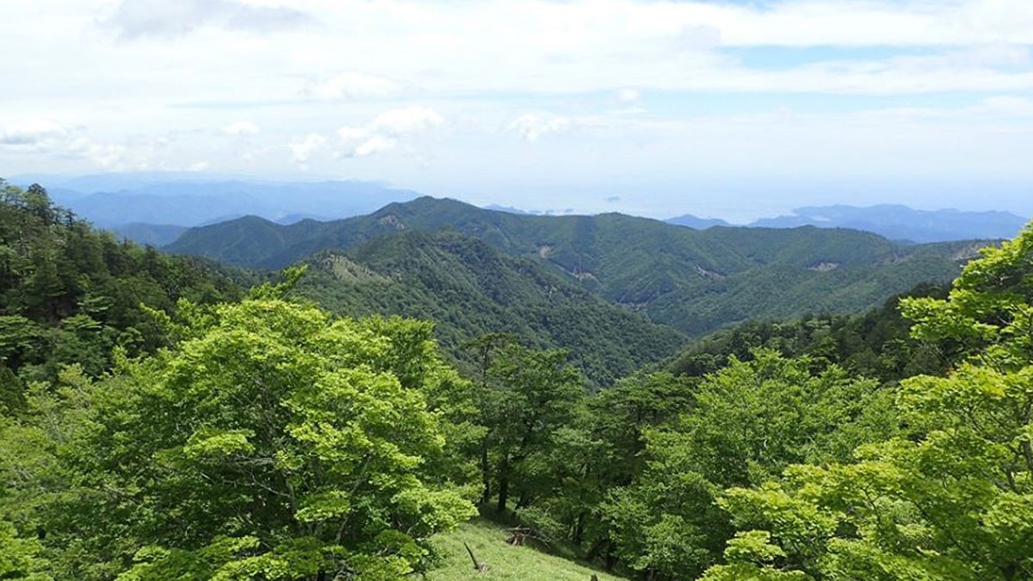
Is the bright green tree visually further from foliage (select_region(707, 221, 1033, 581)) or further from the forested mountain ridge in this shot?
the forested mountain ridge

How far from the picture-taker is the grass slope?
74.8 ft

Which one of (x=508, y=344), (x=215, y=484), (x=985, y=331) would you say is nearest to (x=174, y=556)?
(x=215, y=484)

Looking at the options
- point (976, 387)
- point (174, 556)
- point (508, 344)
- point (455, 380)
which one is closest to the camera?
point (976, 387)

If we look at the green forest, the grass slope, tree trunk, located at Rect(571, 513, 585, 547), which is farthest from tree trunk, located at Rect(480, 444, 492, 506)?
tree trunk, located at Rect(571, 513, 585, 547)

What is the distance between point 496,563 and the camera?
2519cm

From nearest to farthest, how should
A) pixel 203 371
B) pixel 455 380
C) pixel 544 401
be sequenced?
pixel 203 371 → pixel 455 380 → pixel 544 401

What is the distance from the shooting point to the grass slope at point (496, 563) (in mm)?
22812

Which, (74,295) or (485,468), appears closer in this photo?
Answer: (485,468)

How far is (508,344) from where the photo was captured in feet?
138

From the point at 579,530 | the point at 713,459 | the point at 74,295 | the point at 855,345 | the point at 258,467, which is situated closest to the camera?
the point at 258,467

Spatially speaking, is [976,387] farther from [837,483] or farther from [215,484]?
[215,484]

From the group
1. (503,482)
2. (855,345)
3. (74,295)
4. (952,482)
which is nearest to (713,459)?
(503,482)

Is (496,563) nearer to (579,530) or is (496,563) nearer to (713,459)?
(713,459)

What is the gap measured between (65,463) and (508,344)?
2785cm
